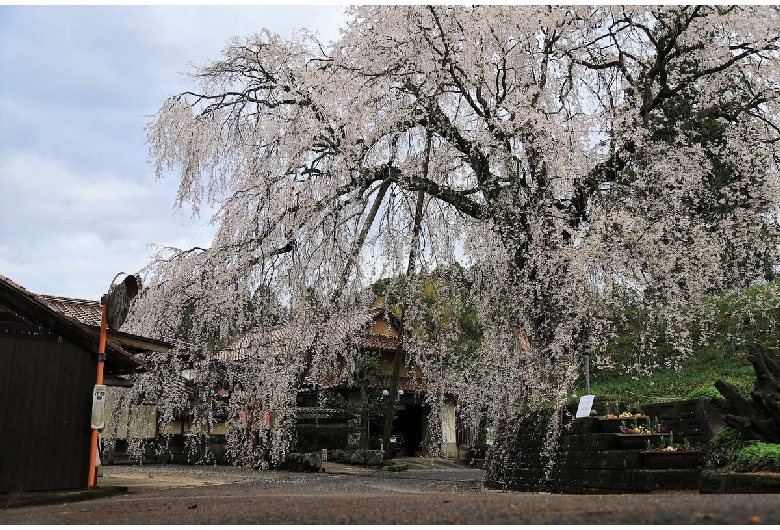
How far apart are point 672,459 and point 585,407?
1.58 metres

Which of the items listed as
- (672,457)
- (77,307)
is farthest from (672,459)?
(77,307)

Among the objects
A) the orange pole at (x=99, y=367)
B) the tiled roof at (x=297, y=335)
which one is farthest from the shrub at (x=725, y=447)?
the orange pole at (x=99, y=367)

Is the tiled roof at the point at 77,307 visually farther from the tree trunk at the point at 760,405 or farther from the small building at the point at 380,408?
the tree trunk at the point at 760,405

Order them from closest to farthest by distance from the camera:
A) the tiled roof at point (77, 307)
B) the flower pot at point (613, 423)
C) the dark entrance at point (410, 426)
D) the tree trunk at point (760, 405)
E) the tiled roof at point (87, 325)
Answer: the tree trunk at point (760, 405) → the tiled roof at point (87, 325) → the flower pot at point (613, 423) → the tiled roof at point (77, 307) → the dark entrance at point (410, 426)

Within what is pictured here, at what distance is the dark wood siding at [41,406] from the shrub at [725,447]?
8.42 m

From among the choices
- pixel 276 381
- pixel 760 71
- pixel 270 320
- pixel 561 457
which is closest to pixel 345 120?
pixel 270 320

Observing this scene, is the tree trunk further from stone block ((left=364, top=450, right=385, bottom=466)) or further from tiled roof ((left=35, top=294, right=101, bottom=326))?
stone block ((left=364, top=450, right=385, bottom=466))

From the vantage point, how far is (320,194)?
12.0 meters

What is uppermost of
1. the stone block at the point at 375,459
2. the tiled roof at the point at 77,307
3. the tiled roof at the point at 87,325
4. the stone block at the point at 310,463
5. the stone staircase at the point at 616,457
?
the tiled roof at the point at 77,307

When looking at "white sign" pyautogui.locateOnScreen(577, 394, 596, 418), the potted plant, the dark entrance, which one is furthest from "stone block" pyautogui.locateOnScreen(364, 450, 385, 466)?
the potted plant

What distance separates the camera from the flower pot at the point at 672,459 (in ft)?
25.2

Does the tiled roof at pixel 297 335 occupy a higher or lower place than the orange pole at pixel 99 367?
higher

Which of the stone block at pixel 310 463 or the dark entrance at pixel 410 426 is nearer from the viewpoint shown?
the stone block at pixel 310 463

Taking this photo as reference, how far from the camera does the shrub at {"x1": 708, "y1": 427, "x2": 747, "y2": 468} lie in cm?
664
